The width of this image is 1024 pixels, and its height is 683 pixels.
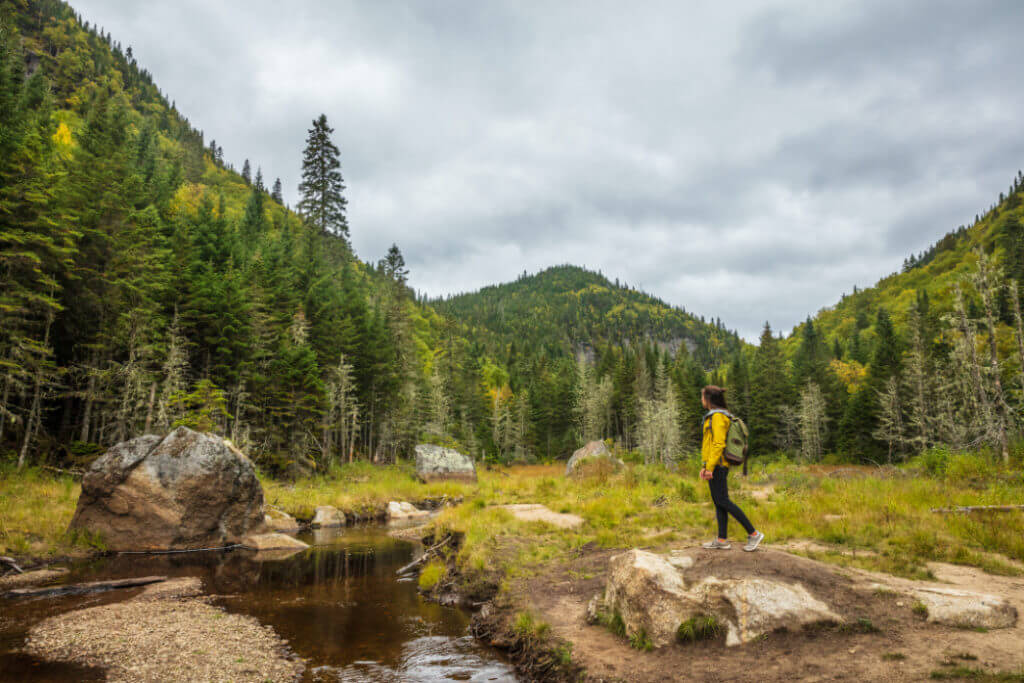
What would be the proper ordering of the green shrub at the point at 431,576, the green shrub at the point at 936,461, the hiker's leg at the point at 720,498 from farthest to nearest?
the green shrub at the point at 936,461
the green shrub at the point at 431,576
the hiker's leg at the point at 720,498

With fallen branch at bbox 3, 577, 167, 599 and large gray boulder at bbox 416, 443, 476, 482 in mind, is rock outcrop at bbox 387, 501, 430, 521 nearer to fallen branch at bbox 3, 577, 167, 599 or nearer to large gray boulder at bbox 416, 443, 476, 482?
large gray boulder at bbox 416, 443, 476, 482

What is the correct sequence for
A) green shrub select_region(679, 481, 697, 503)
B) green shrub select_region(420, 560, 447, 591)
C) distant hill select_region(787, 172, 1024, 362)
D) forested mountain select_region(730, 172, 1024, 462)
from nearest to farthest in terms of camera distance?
green shrub select_region(420, 560, 447, 591)
green shrub select_region(679, 481, 697, 503)
forested mountain select_region(730, 172, 1024, 462)
distant hill select_region(787, 172, 1024, 362)

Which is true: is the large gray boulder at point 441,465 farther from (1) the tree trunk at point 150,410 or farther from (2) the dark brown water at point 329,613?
(2) the dark brown water at point 329,613

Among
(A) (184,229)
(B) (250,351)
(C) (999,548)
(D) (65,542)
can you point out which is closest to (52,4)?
(A) (184,229)

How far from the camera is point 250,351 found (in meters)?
33.1

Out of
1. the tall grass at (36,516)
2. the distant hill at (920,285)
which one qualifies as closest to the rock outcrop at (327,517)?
the tall grass at (36,516)

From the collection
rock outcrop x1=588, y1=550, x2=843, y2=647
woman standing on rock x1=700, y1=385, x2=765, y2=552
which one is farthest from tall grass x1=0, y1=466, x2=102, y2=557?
woman standing on rock x1=700, y1=385, x2=765, y2=552

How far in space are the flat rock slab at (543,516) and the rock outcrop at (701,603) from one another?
21.5ft

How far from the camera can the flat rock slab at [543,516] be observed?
46.0 ft

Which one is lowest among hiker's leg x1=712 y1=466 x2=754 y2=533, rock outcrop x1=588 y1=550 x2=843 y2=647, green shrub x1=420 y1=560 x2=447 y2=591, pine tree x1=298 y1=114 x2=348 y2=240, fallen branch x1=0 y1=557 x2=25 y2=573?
green shrub x1=420 y1=560 x2=447 y2=591

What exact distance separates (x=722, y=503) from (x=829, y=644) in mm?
2504

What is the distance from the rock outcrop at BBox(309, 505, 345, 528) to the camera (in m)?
24.9

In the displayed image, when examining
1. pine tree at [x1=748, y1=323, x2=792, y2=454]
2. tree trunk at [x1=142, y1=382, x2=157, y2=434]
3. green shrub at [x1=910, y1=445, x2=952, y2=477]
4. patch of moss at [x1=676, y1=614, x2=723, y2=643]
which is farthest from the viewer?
pine tree at [x1=748, y1=323, x2=792, y2=454]

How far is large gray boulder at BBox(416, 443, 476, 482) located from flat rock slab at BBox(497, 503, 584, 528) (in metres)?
23.3
